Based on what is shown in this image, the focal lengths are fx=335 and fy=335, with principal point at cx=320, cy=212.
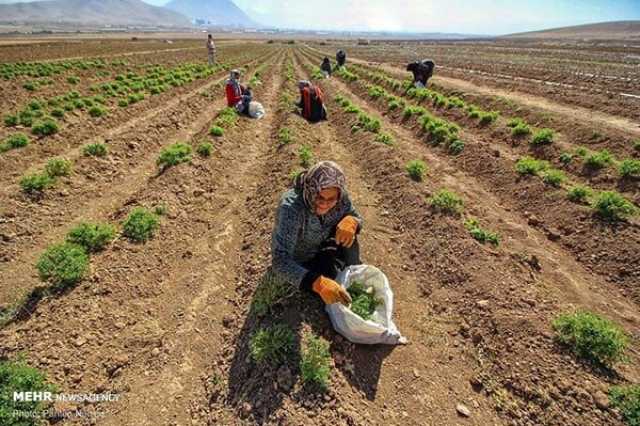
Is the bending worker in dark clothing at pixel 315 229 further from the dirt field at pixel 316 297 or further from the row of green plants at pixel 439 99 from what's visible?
the row of green plants at pixel 439 99

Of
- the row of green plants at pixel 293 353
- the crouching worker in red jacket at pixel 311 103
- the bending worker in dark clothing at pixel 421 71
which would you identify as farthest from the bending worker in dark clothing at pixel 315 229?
the bending worker in dark clothing at pixel 421 71

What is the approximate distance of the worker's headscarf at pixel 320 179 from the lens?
322 centimetres

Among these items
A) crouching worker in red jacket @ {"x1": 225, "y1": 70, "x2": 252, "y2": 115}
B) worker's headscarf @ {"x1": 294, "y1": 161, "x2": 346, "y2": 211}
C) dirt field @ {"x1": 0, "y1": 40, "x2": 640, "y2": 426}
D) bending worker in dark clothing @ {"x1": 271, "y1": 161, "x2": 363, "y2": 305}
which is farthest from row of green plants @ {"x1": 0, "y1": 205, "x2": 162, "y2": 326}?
crouching worker in red jacket @ {"x1": 225, "y1": 70, "x2": 252, "y2": 115}

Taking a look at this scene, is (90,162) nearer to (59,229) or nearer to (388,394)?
(59,229)

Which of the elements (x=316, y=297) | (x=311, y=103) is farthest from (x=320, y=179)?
(x=311, y=103)

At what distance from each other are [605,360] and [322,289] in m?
3.22

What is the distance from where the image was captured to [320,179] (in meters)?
3.22

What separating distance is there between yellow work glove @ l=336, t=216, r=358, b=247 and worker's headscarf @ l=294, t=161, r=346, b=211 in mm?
448

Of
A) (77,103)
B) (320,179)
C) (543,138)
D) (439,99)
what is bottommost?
(77,103)

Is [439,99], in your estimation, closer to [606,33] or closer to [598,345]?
[598,345]

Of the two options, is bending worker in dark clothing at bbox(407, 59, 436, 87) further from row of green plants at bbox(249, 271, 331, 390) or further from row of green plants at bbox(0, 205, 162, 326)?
row of green plants at bbox(249, 271, 331, 390)

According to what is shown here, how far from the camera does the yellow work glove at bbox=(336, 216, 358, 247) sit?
3641 mm

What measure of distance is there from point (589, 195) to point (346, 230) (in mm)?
6205

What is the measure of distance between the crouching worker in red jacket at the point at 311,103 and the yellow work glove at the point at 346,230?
33.6 ft
